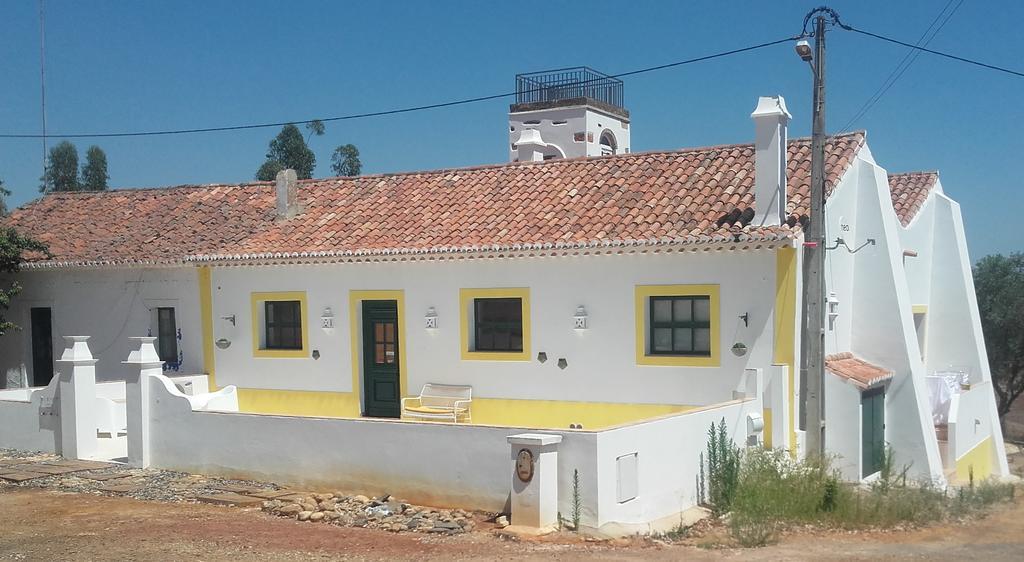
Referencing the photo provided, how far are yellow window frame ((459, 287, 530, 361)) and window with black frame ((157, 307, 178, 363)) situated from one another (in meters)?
6.12

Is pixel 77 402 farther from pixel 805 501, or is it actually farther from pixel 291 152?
pixel 291 152

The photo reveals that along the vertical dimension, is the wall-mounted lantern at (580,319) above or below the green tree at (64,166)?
below

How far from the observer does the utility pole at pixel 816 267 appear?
13016 millimetres

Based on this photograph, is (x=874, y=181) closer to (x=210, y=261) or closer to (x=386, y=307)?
(x=386, y=307)

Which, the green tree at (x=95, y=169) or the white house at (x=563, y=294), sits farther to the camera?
the green tree at (x=95, y=169)

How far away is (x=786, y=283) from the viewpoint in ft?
44.0

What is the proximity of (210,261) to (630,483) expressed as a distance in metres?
10.1

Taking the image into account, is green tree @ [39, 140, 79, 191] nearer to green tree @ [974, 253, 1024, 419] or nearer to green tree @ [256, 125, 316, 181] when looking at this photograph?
green tree @ [256, 125, 316, 181]

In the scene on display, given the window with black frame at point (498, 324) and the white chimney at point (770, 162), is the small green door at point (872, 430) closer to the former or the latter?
the white chimney at point (770, 162)

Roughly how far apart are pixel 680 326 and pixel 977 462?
772 cm

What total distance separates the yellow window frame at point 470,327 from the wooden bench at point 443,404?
574 millimetres

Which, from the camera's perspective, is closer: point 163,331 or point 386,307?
point 386,307

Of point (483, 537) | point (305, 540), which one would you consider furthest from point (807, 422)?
point (305, 540)

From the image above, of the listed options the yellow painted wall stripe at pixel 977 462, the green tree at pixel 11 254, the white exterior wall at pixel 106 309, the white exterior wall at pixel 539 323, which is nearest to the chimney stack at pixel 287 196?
the white exterior wall at pixel 539 323
